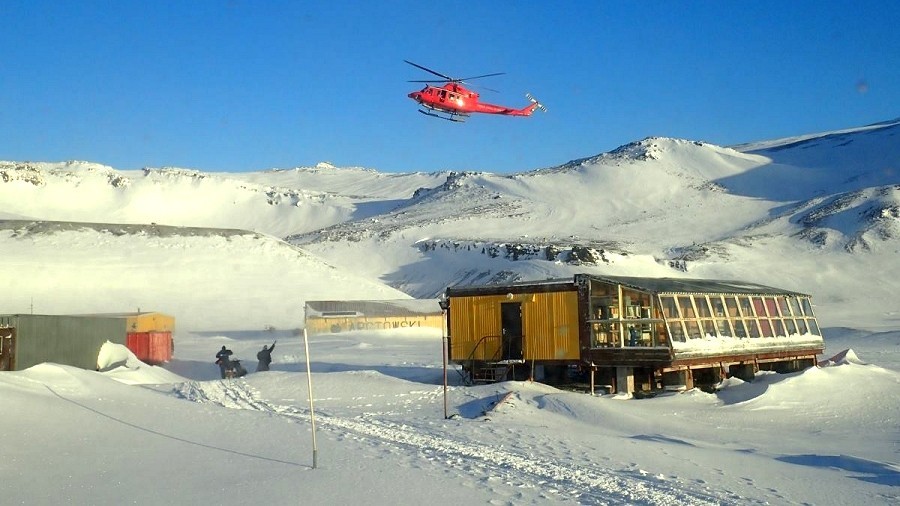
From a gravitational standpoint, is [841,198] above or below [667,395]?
above

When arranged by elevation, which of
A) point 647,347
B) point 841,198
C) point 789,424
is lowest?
point 789,424

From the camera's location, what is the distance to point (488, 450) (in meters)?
12.5

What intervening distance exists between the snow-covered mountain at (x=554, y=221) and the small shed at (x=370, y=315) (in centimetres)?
901

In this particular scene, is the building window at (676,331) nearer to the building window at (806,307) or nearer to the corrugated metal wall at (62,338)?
the building window at (806,307)

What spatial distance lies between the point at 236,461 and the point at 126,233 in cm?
5879

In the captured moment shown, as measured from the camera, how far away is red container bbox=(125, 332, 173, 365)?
3200 cm

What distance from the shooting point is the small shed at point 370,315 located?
46.7 m

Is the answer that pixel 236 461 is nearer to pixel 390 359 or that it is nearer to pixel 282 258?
pixel 390 359

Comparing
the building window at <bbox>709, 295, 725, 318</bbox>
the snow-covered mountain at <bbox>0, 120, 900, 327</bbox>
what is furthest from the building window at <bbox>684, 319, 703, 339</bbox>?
the snow-covered mountain at <bbox>0, 120, 900, 327</bbox>

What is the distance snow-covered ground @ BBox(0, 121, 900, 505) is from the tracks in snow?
0.19 feet

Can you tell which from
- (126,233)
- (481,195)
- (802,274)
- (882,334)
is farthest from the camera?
(481,195)

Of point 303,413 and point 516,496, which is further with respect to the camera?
point 303,413

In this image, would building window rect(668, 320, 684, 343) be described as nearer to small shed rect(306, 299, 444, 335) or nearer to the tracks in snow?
the tracks in snow

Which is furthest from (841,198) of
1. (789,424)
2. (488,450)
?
(488,450)
